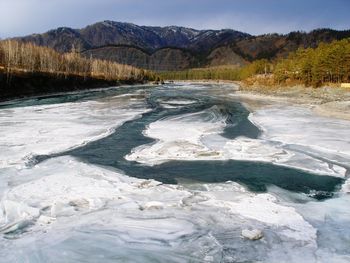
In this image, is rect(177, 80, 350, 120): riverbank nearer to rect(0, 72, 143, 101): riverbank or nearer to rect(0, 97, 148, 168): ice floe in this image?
rect(0, 97, 148, 168): ice floe

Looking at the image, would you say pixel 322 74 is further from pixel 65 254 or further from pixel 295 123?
pixel 65 254

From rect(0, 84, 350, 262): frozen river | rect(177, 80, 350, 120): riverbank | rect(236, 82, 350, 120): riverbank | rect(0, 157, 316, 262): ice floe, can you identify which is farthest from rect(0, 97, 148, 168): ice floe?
rect(236, 82, 350, 120): riverbank

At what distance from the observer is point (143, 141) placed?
26203 millimetres

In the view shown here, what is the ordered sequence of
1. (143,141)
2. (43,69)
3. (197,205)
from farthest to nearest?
(43,69) < (143,141) < (197,205)

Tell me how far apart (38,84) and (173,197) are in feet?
246

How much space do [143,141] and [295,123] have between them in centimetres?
1532

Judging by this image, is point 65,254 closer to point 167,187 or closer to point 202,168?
point 167,187

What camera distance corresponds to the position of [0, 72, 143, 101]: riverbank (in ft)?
230

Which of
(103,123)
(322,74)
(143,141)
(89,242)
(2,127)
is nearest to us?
(89,242)

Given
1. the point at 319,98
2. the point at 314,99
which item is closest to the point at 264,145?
the point at 314,99

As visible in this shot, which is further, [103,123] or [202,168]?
[103,123]

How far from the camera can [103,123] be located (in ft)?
116

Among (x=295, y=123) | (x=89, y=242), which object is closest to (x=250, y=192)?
(x=89, y=242)

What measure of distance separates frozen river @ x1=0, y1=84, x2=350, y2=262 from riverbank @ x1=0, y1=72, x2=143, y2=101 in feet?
148
